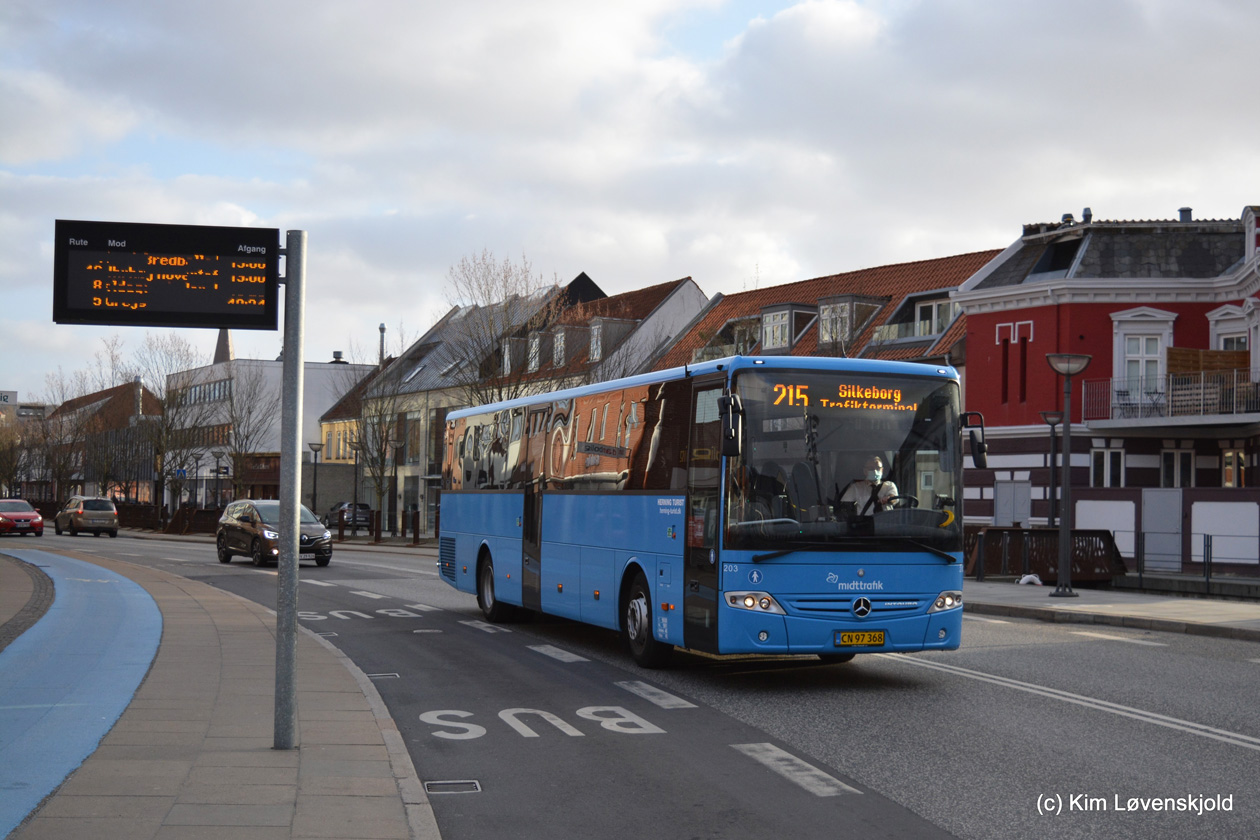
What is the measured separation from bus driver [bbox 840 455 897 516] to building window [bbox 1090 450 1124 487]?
3237cm

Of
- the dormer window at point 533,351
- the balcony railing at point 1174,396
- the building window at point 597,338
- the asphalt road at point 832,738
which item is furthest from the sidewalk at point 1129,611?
the building window at point 597,338

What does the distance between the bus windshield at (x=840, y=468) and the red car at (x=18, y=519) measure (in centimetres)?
5084

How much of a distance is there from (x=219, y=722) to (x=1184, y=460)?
38046 millimetres

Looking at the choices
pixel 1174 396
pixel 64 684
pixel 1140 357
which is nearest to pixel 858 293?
pixel 1140 357

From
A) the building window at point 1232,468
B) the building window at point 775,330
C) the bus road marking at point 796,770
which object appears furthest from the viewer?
the building window at point 775,330

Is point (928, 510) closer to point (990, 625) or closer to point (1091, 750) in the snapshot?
point (1091, 750)

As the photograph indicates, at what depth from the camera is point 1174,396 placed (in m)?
39.8

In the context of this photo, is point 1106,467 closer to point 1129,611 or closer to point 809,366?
point 1129,611

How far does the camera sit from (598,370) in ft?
172

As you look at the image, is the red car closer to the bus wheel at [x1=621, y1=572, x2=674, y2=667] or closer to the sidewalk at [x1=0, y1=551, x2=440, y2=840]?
the sidewalk at [x1=0, y1=551, x2=440, y2=840]

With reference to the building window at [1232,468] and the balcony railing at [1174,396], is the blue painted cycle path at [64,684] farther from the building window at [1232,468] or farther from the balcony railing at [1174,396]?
the building window at [1232,468]

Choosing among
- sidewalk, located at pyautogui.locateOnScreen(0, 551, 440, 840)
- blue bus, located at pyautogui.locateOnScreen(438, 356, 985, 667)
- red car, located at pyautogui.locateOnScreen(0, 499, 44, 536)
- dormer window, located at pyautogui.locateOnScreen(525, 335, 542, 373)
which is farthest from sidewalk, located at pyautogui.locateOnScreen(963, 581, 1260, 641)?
red car, located at pyautogui.locateOnScreen(0, 499, 44, 536)

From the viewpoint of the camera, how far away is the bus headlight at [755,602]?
11.5m

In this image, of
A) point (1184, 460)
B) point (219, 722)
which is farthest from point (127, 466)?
point (219, 722)
